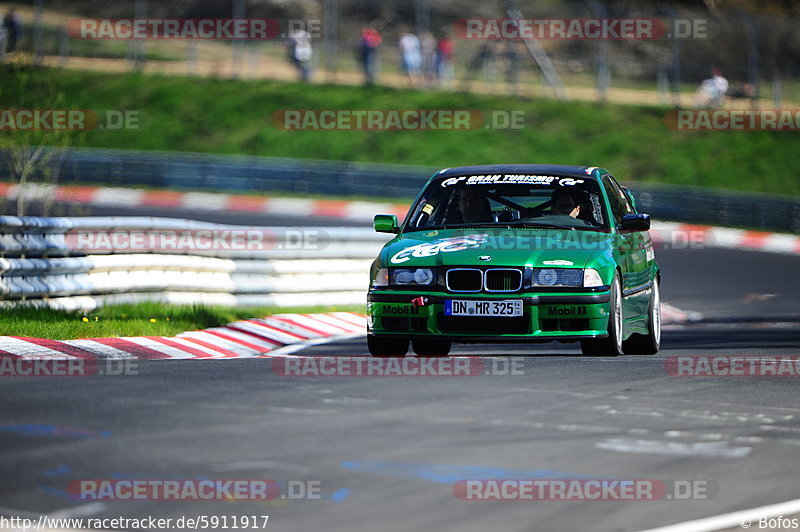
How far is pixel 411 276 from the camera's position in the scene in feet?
36.3

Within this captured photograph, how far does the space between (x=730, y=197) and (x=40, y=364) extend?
87.8 ft

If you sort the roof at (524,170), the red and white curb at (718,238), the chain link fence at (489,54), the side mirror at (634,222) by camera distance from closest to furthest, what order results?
the side mirror at (634,222) → the roof at (524,170) → the red and white curb at (718,238) → the chain link fence at (489,54)

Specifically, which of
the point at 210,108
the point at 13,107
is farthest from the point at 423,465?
the point at 210,108

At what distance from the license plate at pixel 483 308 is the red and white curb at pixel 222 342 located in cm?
210

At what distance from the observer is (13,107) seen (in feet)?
62.5

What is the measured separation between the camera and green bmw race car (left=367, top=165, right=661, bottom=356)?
10828mm

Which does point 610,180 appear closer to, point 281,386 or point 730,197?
point 281,386

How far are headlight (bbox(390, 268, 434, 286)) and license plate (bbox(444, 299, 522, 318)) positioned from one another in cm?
25

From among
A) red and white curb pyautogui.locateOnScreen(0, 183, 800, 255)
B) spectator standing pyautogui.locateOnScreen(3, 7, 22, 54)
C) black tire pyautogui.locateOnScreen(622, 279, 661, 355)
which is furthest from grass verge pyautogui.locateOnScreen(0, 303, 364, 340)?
spectator standing pyautogui.locateOnScreen(3, 7, 22, 54)

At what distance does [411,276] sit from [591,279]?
1.35m

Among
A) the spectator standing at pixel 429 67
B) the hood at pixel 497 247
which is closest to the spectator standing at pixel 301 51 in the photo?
the spectator standing at pixel 429 67

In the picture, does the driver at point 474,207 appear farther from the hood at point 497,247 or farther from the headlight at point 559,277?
the headlight at point 559,277

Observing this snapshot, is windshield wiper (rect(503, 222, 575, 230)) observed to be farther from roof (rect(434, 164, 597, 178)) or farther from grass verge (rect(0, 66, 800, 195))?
grass verge (rect(0, 66, 800, 195))

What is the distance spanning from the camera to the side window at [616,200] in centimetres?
1233
